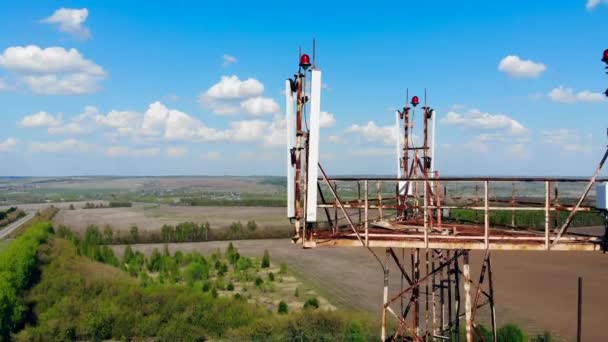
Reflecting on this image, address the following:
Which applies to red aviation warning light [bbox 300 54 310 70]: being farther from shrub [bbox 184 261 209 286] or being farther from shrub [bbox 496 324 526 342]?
shrub [bbox 184 261 209 286]

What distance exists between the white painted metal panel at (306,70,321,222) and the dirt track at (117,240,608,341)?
22508mm

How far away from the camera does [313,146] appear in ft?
29.0

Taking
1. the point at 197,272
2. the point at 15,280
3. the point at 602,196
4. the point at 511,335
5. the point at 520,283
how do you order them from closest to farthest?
the point at 602,196, the point at 511,335, the point at 15,280, the point at 520,283, the point at 197,272

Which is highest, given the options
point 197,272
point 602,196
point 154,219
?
point 602,196

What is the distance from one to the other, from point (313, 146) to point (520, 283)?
35.7 metres

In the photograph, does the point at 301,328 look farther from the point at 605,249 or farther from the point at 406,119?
the point at 605,249

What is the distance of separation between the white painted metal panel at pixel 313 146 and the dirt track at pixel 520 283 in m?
22.5

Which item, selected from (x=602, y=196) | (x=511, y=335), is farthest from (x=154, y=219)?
(x=602, y=196)

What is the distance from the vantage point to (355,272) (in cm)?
4678

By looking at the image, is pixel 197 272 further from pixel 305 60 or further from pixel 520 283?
pixel 305 60

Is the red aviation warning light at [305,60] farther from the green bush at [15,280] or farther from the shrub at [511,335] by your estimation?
the green bush at [15,280]

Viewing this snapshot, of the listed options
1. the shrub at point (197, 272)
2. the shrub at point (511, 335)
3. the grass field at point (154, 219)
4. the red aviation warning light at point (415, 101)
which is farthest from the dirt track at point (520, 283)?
the grass field at point (154, 219)

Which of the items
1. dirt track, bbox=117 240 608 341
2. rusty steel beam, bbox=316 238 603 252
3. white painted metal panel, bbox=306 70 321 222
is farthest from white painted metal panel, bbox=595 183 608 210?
dirt track, bbox=117 240 608 341

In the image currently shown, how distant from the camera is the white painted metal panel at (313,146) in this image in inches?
344
